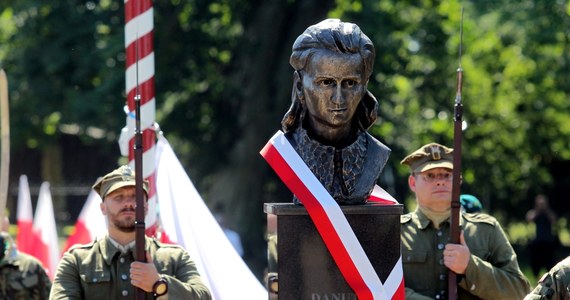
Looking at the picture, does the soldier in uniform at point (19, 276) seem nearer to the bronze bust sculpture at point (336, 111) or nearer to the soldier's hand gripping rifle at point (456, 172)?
the soldier's hand gripping rifle at point (456, 172)

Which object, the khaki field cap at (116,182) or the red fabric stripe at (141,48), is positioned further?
the red fabric stripe at (141,48)

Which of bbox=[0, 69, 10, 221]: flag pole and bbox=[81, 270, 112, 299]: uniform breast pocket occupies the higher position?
bbox=[0, 69, 10, 221]: flag pole

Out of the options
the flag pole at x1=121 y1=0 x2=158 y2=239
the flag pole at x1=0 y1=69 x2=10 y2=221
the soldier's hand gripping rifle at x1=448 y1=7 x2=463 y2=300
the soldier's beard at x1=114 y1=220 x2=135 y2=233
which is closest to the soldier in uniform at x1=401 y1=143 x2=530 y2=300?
the soldier's hand gripping rifle at x1=448 y1=7 x2=463 y2=300

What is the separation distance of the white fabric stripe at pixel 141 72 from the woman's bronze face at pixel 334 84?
9.86ft

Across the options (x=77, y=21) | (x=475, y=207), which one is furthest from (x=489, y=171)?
(x=475, y=207)

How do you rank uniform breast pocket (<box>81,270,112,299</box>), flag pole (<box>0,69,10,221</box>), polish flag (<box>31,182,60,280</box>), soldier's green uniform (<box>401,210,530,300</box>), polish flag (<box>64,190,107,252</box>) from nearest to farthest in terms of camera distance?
flag pole (<box>0,69,10,221</box>) → uniform breast pocket (<box>81,270,112,299</box>) → soldier's green uniform (<box>401,210,530,300</box>) → polish flag (<box>64,190,107,252</box>) → polish flag (<box>31,182,60,280</box>)

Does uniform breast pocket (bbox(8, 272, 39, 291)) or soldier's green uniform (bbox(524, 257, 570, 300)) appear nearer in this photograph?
soldier's green uniform (bbox(524, 257, 570, 300))

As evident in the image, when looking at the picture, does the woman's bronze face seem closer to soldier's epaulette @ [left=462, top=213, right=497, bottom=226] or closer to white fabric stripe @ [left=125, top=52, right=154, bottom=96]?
soldier's epaulette @ [left=462, top=213, right=497, bottom=226]

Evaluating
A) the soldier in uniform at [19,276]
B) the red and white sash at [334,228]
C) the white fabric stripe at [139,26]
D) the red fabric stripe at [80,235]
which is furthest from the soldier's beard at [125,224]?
the red fabric stripe at [80,235]

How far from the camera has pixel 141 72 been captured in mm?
9578

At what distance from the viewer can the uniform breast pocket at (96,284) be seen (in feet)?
25.3

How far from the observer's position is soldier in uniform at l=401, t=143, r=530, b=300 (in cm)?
812

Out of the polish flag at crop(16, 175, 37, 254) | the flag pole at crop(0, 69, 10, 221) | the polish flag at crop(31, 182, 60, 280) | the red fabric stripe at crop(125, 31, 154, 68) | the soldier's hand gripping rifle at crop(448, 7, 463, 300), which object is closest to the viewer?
the soldier's hand gripping rifle at crop(448, 7, 463, 300)

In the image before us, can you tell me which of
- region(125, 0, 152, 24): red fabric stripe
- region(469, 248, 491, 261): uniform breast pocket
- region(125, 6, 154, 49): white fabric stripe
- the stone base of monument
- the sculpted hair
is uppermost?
region(125, 0, 152, 24): red fabric stripe
